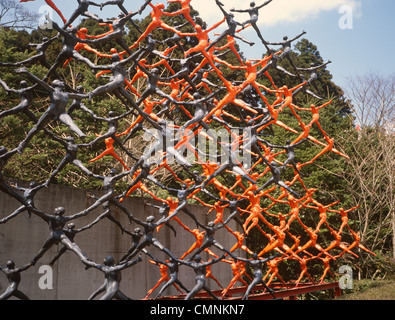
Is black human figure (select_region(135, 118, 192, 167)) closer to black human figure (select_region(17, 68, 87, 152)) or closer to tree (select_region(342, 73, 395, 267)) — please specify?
black human figure (select_region(17, 68, 87, 152))

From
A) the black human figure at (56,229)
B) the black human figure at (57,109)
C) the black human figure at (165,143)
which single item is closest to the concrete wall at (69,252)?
the black human figure at (56,229)

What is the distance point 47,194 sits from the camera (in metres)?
5.09

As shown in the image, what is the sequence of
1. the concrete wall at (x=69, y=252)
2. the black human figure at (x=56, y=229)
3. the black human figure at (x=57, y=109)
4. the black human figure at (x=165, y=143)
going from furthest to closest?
the concrete wall at (x=69, y=252), the black human figure at (x=165, y=143), the black human figure at (x=56, y=229), the black human figure at (x=57, y=109)

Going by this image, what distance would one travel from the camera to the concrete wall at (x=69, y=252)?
15.1 ft

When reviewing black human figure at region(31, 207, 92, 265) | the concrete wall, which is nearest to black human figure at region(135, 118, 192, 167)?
black human figure at region(31, 207, 92, 265)

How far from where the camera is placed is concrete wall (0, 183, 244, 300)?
459 cm

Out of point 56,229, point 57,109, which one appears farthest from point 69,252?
point 57,109

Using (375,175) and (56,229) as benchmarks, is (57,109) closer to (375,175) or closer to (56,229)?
(56,229)

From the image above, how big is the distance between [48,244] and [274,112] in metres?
3.00

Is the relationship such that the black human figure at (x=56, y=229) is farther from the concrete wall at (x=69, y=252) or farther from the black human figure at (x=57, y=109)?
the concrete wall at (x=69, y=252)

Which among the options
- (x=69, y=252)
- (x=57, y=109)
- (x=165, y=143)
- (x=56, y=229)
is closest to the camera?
(x=57, y=109)

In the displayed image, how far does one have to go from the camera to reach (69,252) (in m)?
5.20

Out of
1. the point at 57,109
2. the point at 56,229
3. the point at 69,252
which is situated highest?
the point at 57,109
